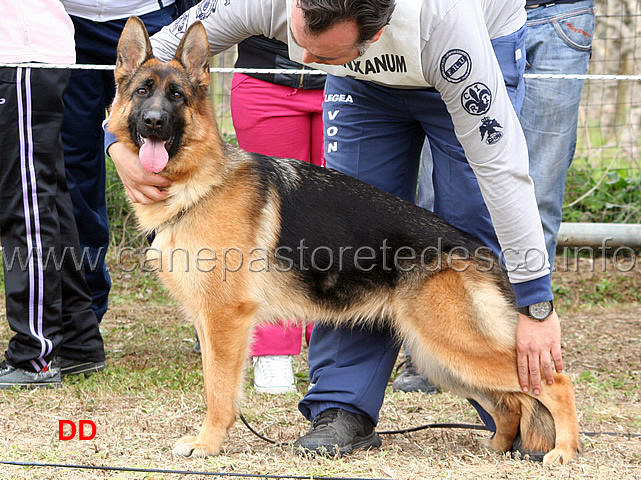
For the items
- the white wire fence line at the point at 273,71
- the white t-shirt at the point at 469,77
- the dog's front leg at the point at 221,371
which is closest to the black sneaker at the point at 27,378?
the dog's front leg at the point at 221,371

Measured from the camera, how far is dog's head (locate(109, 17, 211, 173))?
9.83 feet

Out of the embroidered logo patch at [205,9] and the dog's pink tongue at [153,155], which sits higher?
the embroidered logo patch at [205,9]

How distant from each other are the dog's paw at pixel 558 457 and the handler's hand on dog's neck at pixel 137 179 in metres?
1.83

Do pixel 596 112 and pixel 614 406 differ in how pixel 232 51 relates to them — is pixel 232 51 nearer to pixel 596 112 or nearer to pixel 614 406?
pixel 596 112

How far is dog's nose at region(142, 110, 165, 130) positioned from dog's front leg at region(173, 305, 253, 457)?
0.76m

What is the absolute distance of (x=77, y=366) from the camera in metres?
4.32

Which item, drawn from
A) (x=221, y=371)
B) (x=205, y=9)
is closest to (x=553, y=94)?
(x=205, y=9)

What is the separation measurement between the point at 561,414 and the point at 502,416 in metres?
0.25

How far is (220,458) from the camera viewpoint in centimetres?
293

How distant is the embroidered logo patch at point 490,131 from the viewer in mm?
2627

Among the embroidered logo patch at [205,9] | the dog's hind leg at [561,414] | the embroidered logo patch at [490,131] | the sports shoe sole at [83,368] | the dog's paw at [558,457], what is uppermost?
the embroidered logo patch at [205,9]

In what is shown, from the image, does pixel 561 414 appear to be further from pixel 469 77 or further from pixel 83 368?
pixel 83 368

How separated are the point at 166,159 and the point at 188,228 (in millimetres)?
290

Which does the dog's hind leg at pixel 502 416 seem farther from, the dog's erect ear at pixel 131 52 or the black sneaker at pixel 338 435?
the dog's erect ear at pixel 131 52
